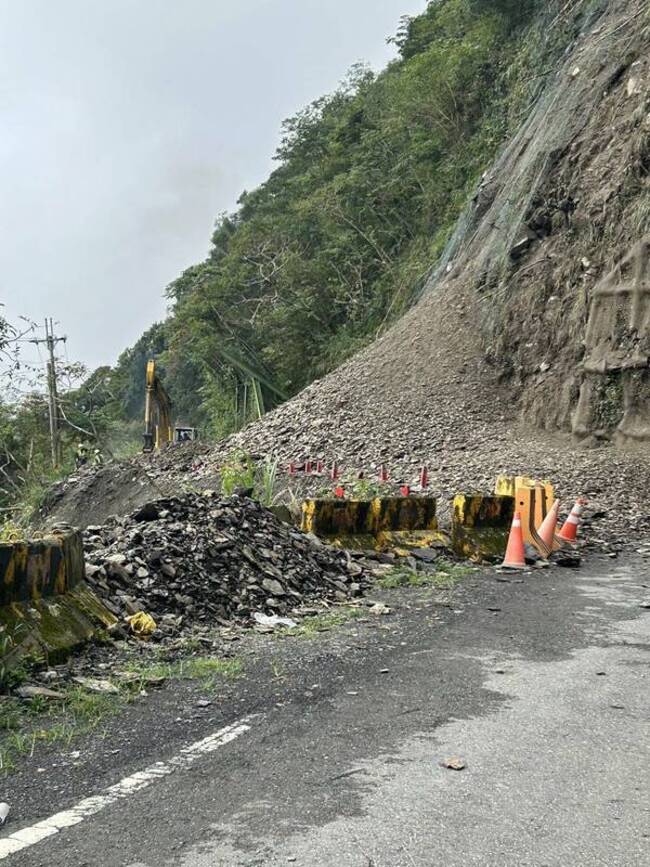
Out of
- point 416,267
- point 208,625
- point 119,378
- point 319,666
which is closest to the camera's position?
point 319,666

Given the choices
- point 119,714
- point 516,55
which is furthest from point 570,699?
point 516,55

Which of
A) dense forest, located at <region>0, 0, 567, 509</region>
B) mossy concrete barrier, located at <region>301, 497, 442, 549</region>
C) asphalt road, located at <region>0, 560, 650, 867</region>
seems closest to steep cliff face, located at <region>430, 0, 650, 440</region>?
dense forest, located at <region>0, 0, 567, 509</region>

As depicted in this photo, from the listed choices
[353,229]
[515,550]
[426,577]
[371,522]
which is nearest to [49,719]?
[426,577]

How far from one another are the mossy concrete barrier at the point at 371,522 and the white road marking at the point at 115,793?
239 inches

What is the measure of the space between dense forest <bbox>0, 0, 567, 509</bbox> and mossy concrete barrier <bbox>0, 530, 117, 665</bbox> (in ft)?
84.9

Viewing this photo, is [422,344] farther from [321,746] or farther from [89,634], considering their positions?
[321,746]

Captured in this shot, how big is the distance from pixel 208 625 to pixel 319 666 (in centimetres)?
155

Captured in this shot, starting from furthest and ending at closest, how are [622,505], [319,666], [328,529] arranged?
1. [622,505]
2. [328,529]
3. [319,666]

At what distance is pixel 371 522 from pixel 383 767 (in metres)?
7.08

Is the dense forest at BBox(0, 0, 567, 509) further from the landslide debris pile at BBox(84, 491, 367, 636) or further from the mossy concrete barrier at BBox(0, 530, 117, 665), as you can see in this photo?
the mossy concrete barrier at BBox(0, 530, 117, 665)

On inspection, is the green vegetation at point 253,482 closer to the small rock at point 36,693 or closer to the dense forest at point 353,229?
the small rock at point 36,693

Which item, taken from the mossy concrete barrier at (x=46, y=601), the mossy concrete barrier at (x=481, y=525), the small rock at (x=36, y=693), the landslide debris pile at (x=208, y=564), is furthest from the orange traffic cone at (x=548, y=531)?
the small rock at (x=36, y=693)

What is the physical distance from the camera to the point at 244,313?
1818 inches

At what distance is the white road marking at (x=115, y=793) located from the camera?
3226mm
